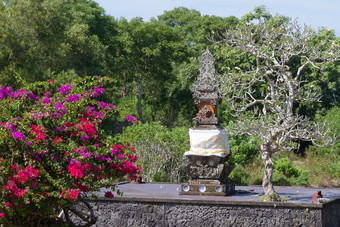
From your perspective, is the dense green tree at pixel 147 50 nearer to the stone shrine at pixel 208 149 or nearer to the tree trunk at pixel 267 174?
the stone shrine at pixel 208 149

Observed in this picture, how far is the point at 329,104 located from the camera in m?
32.9

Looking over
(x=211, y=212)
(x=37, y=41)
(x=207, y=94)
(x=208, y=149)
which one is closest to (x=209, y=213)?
(x=211, y=212)

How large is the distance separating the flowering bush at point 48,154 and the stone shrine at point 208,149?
Result: 527cm

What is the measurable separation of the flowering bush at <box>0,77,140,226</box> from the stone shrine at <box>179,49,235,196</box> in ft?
17.3

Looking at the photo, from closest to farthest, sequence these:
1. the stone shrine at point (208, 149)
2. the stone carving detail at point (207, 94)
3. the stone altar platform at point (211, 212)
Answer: the stone altar platform at point (211, 212) → the stone shrine at point (208, 149) → the stone carving detail at point (207, 94)

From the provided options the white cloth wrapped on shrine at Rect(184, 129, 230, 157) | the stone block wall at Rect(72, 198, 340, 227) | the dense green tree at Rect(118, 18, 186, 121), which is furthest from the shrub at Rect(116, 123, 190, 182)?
the dense green tree at Rect(118, 18, 186, 121)

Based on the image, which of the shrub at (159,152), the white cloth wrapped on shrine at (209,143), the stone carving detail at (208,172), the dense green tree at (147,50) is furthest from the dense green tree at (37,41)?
the stone carving detail at (208,172)

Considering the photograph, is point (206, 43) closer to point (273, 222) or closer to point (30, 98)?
point (273, 222)

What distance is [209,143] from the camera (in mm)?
13688

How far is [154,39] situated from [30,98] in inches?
1125

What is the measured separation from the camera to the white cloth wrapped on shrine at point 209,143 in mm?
13664

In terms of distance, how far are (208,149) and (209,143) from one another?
156mm

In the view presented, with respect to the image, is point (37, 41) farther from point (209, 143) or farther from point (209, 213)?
point (209, 213)

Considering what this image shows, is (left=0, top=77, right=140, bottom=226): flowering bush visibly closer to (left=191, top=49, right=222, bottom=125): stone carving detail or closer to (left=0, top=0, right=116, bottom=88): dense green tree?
(left=191, top=49, right=222, bottom=125): stone carving detail
